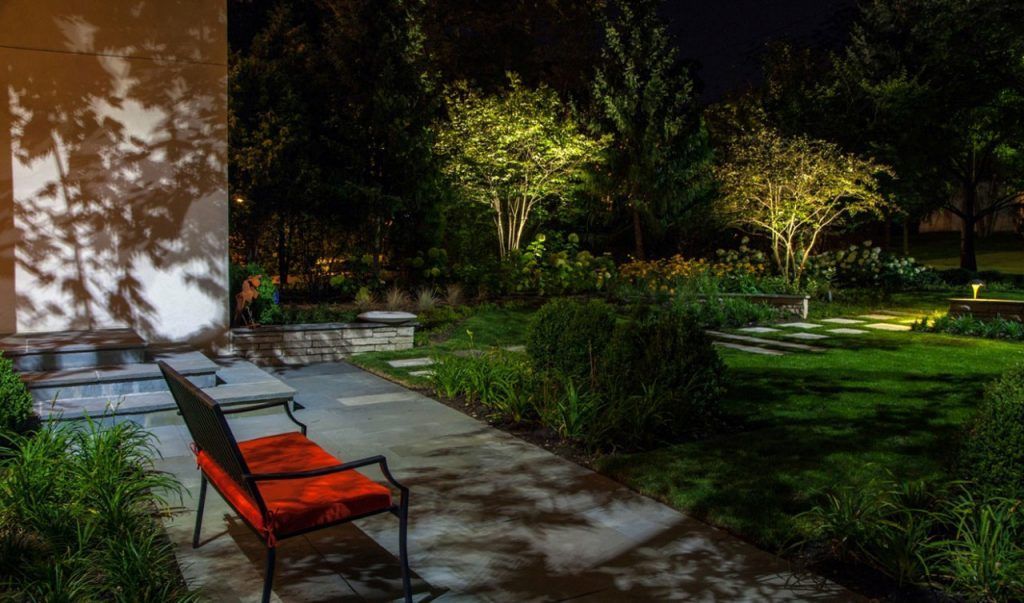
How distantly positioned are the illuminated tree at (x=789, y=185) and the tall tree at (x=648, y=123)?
3606 mm

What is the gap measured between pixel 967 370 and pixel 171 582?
8718mm

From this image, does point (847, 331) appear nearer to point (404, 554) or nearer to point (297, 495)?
point (404, 554)

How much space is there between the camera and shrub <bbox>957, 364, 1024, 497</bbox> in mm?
3668

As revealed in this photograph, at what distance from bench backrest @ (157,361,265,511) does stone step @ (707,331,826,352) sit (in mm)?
8521

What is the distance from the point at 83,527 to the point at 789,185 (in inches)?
589

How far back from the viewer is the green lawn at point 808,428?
4.73 m

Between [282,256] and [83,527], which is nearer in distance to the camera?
[83,527]

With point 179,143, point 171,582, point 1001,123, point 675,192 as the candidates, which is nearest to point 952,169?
point 1001,123

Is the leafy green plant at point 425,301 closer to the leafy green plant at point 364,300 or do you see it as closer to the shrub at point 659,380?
the leafy green plant at point 364,300

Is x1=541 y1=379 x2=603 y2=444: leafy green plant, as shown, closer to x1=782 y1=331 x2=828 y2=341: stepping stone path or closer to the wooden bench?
the wooden bench

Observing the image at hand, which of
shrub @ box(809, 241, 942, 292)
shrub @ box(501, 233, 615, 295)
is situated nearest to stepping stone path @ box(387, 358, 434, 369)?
shrub @ box(501, 233, 615, 295)

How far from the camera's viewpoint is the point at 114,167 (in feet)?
28.3

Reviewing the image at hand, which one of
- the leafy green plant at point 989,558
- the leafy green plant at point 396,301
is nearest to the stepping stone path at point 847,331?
the leafy green plant at point 396,301

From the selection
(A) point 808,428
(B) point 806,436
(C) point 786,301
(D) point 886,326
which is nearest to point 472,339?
(A) point 808,428
